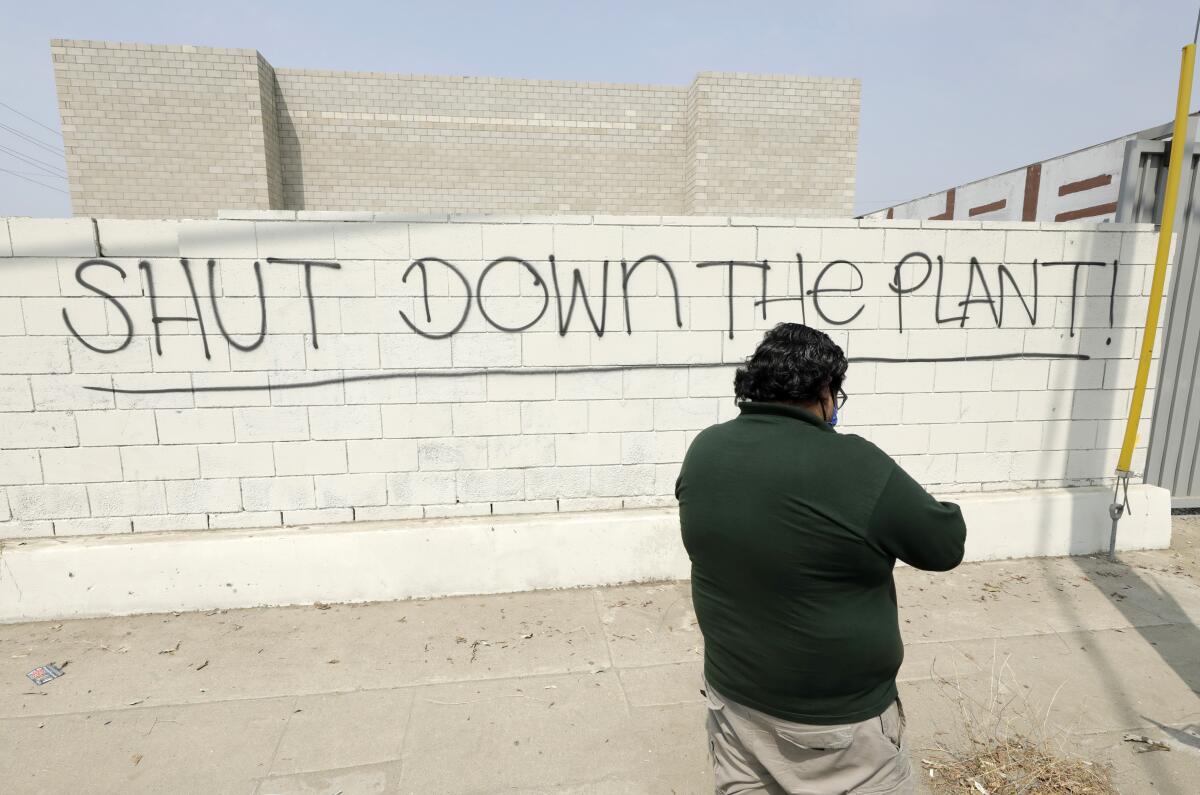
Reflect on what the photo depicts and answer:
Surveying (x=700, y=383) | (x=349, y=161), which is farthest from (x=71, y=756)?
(x=349, y=161)

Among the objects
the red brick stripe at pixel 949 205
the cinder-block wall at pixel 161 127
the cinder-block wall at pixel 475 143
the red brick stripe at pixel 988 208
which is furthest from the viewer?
the red brick stripe at pixel 949 205

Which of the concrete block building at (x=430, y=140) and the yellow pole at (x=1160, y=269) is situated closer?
the yellow pole at (x=1160, y=269)

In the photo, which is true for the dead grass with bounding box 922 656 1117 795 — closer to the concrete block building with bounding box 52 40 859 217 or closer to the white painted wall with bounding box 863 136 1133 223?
the white painted wall with bounding box 863 136 1133 223

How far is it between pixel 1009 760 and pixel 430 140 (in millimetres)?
9443

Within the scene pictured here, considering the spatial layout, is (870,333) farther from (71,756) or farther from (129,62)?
(129,62)

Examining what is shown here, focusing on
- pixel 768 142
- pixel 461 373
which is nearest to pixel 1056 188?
pixel 768 142

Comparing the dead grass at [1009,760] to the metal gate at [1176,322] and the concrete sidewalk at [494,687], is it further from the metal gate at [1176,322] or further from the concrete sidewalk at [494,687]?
the metal gate at [1176,322]

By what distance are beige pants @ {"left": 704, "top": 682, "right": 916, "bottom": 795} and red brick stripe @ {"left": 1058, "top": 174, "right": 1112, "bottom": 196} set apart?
22.6ft

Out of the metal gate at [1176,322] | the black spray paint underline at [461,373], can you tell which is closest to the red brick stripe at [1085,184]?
the metal gate at [1176,322]

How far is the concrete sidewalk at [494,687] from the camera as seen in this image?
7.92ft

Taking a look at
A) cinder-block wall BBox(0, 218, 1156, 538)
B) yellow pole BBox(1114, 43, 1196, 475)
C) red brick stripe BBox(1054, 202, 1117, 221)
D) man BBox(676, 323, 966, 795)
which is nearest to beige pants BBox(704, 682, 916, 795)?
man BBox(676, 323, 966, 795)

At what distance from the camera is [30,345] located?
133 inches

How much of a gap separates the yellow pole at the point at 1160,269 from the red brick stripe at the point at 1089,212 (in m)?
2.41

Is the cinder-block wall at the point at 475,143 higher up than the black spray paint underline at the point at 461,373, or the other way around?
the cinder-block wall at the point at 475,143
